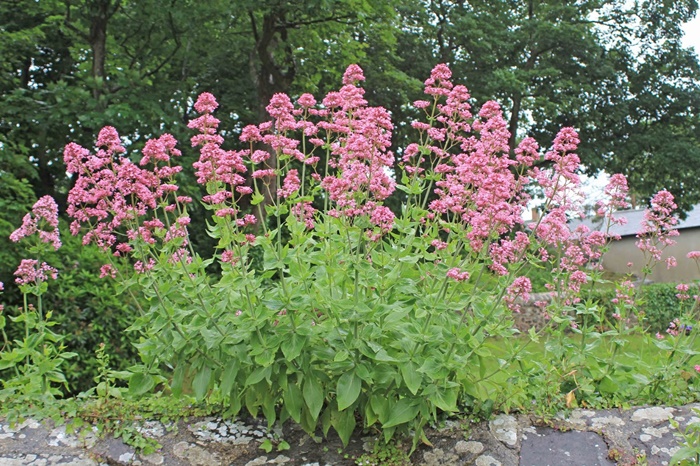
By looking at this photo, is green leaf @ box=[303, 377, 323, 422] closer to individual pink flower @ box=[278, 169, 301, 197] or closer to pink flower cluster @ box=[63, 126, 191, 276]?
individual pink flower @ box=[278, 169, 301, 197]

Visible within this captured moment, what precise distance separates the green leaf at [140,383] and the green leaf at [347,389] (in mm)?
1176

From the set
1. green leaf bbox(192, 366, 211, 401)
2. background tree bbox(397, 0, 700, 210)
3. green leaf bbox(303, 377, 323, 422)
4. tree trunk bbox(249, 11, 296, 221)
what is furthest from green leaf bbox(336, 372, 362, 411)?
background tree bbox(397, 0, 700, 210)

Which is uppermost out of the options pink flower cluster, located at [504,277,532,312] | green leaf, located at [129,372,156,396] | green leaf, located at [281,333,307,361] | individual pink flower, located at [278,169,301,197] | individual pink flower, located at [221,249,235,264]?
individual pink flower, located at [278,169,301,197]

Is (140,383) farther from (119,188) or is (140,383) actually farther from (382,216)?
(382,216)

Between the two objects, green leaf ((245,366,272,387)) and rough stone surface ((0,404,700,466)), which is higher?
green leaf ((245,366,272,387))

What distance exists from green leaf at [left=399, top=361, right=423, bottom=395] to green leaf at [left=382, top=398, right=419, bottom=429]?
7.0 inches

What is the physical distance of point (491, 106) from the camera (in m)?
3.51

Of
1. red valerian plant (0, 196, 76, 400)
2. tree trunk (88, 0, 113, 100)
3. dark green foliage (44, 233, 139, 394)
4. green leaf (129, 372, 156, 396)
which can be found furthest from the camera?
tree trunk (88, 0, 113, 100)

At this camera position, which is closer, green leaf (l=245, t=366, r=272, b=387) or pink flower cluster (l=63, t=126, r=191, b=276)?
green leaf (l=245, t=366, r=272, b=387)

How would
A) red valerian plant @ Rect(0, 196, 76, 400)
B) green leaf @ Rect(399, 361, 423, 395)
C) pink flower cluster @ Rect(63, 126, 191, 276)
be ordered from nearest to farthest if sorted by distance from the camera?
green leaf @ Rect(399, 361, 423, 395), pink flower cluster @ Rect(63, 126, 191, 276), red valerian plant @ Rect(0, 196, 76, 400)

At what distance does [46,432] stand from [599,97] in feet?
70.3

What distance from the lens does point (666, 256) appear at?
2822 centimetres

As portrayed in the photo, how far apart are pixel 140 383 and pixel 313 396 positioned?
1087 mm

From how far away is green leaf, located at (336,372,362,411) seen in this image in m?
2.95
